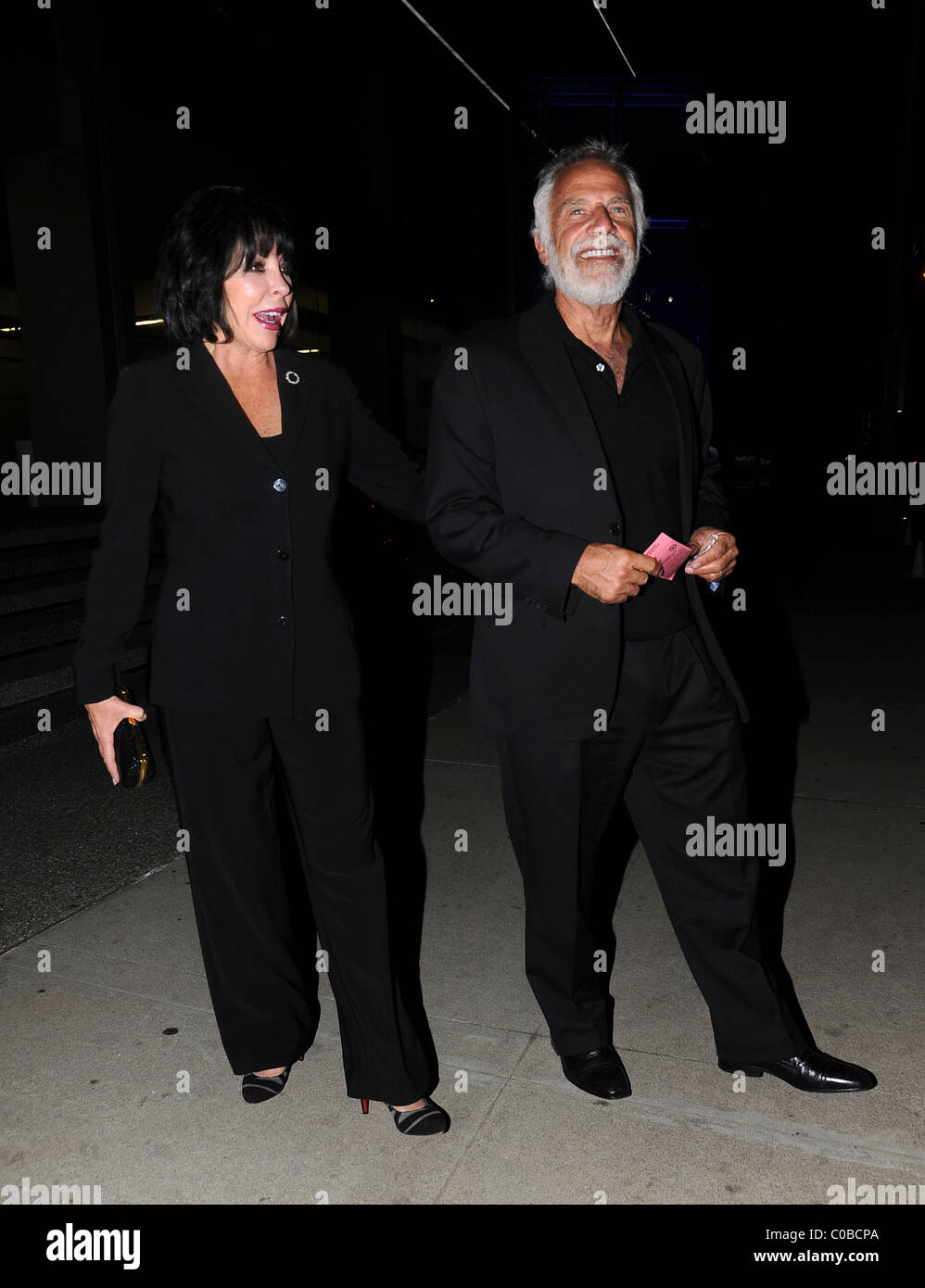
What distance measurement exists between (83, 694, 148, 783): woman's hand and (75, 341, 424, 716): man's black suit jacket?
0.09ft

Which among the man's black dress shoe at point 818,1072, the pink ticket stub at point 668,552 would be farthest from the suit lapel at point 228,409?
the man's black dress shoe at point 818,1072

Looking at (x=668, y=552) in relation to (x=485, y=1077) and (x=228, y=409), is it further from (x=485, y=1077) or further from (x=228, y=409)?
(x=485, y=1077)

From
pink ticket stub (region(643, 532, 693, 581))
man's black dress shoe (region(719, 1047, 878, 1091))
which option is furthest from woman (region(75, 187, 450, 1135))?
man's black dress shoe (region(719, 1047, 878, 1091))

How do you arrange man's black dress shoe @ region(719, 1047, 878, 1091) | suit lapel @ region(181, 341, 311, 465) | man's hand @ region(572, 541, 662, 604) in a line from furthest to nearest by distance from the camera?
1. man's black dress shoe @ region(719, 1047, 878, 1091)
2. suit lapel @ region(181, 341, 311, 465)
3. man's hand @ region(572, 541, 662, 604)

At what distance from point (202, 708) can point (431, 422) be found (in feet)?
2.65

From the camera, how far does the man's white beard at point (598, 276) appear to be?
2240 millimetres

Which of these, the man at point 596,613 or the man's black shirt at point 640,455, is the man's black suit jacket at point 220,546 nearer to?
the man at point 596,613

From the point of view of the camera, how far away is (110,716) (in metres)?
2.26

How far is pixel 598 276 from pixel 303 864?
148 cm

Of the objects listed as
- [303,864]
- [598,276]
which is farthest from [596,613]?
[303,864]

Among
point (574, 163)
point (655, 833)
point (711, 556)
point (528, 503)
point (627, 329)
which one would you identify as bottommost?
point (655, 833)

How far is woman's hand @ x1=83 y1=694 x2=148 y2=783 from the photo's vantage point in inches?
88.5

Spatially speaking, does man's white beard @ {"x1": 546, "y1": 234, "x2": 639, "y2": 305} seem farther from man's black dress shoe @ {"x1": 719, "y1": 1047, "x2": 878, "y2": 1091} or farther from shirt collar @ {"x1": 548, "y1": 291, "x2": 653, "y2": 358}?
man's black dress shoe @ {"x1": 719, "y1": 1047, "x2": 878, "y2": 1091}
